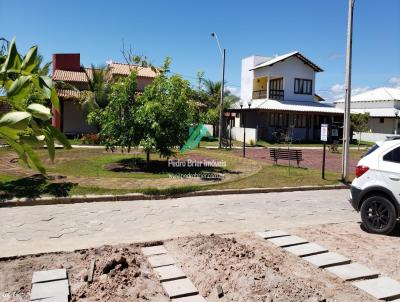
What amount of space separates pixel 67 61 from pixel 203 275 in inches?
1330

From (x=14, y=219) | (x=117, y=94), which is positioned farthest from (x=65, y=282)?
(x=117, y=94)

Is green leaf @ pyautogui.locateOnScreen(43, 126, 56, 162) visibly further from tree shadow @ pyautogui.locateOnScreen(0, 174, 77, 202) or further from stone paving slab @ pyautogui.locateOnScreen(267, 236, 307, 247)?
tree shadow @ pyautogui.locateOnScreen(0, 174, 77, 202)

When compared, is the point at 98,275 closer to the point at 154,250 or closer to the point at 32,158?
the point at 154,250

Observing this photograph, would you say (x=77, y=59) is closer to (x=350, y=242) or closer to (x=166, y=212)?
(x=166, y=212)

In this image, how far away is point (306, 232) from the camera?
7488mm

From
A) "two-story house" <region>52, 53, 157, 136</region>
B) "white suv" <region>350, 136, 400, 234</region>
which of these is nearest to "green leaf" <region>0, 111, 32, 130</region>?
"white suv" <region>350, 136, 400, 234</region>

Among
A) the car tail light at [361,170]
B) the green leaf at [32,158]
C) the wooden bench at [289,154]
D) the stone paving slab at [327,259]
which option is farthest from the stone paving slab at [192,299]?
the wooden bench at [289,154]

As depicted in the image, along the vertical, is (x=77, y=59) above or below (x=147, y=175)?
above

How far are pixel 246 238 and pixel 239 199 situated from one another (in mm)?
3721

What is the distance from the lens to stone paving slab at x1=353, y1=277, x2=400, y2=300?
4770 mm

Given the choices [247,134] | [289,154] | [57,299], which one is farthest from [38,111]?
[247,134]

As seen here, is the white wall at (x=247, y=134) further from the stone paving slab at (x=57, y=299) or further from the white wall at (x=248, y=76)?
the stone paving slab at (x=57, y=299)

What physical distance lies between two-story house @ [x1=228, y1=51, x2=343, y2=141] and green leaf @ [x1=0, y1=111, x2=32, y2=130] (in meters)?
35.3

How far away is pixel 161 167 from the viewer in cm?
1647
